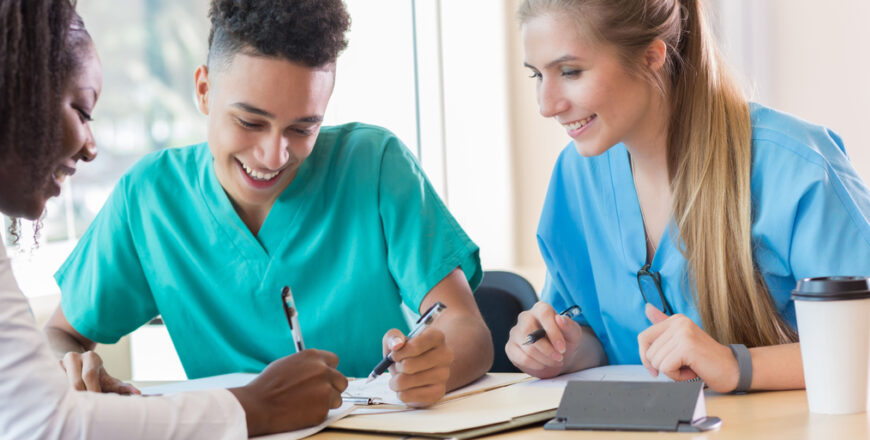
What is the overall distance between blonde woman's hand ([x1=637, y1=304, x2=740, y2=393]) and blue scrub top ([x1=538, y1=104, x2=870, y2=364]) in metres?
0.21

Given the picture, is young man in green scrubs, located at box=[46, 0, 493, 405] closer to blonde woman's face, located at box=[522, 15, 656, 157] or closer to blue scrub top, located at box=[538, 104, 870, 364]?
blue scrub top, located at box=[538, 104, 870, 364]

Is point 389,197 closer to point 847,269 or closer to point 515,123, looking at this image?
point 847,269

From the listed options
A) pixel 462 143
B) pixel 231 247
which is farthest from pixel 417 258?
pixel 462 143

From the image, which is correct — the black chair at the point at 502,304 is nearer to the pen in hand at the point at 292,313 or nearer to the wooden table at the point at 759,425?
the pen in hand at the point at 292,313

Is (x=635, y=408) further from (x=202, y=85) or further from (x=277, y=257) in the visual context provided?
(x=202, y=85)

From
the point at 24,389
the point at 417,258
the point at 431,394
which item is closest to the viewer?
the point at 24,389

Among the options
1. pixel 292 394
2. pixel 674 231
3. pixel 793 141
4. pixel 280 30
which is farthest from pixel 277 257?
pixel 793 141

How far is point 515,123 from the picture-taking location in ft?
11.1

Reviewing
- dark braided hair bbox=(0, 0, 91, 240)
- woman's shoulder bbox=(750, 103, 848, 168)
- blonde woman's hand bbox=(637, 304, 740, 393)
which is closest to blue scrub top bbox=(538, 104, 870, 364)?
woman's shoulder bbox=(750, 103, 848, 168)

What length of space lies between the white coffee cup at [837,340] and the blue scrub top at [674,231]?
23cm

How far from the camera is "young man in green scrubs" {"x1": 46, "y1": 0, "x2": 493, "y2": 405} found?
A: 1.36 meters

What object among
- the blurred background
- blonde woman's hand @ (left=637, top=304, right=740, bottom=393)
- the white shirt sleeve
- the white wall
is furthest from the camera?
the white wall

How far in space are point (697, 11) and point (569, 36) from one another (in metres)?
0.24

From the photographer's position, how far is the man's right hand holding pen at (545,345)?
1.26 meters
